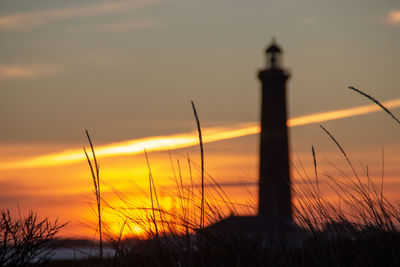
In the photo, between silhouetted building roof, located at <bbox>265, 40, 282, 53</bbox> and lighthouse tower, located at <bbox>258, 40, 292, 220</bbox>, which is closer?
lighthouse tower, located at <bbox>258, 40, 292, 220</bbox>

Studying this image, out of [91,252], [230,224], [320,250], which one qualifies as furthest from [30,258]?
[320,250]

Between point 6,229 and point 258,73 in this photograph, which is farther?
point 258,73

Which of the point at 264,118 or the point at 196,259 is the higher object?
the point at 264,118

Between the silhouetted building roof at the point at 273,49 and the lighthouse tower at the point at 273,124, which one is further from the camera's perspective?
the silhouetted building roof at the point at 273,49

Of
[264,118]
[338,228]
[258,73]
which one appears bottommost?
[338,228]

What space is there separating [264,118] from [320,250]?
23.5 meters

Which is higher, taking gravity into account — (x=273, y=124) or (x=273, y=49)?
(x=273, y=49)

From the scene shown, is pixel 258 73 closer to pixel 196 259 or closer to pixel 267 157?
pixel 267 157

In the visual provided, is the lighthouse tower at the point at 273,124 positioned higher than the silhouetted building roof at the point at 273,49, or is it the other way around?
the silhouetted building roof at the point at 273,49

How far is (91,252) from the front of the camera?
4.52m

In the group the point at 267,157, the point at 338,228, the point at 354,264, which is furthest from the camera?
the point at 267,157

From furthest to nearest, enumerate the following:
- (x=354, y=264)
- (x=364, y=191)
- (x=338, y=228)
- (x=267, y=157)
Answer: (x=267, y=157) < (x=364, y=191) < (x=338, y=228) < (x=354, y=264)

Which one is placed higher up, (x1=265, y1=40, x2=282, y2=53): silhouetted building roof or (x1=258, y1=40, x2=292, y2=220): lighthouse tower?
(x1=265, y1=40, x2=282, y2=53): silhouetted building roof

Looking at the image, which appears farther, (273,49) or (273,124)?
(273,49)
